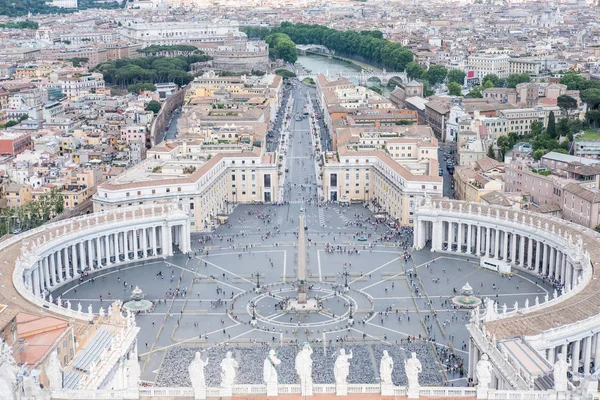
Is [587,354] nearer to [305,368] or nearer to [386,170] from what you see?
[305,368]

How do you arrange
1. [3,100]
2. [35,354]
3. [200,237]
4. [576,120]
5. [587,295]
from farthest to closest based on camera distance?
[3,100] < [576,120] < [200,237] < [587,295] < [35,354]

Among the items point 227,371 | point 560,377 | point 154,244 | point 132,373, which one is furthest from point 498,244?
point 132,373

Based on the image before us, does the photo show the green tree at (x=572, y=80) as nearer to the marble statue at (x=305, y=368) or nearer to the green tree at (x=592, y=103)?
the green tree at (x=592, y=103)

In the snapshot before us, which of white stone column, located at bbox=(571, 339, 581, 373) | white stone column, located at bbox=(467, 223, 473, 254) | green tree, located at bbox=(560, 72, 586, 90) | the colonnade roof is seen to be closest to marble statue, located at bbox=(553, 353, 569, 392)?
the colonnade roof

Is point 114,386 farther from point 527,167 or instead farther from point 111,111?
point 111,111

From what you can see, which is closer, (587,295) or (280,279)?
(587,295)

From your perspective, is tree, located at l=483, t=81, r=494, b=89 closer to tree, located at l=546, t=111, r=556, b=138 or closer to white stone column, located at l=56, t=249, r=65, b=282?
tree, located at l=546, t=111, r=556, b=138

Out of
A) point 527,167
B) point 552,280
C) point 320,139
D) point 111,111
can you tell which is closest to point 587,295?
point 552,280
